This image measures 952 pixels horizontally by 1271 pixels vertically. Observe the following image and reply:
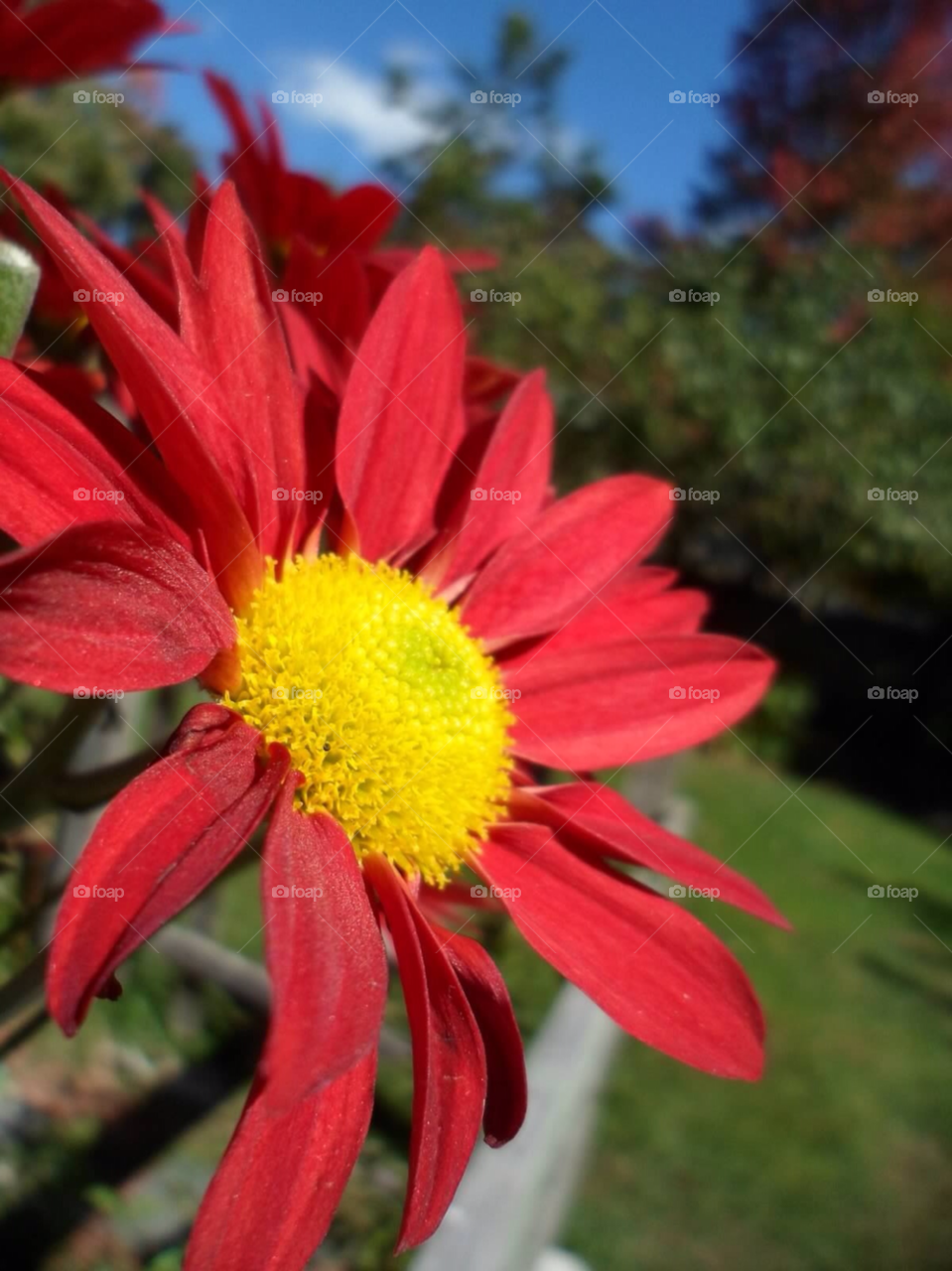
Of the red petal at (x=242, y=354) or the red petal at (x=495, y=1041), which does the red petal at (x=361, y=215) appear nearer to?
the red petal at (x=242, y=354)

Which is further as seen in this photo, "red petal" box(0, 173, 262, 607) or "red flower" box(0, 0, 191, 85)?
"red flower" box(0, 0, 191, 85)

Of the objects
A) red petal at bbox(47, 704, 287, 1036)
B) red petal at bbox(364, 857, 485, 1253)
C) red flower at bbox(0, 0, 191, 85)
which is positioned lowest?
red petal at bbox(364, 857, 485, 1253)

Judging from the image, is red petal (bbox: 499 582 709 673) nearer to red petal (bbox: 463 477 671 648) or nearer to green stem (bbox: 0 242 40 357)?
red petal (bbox: 463 477 671 648)

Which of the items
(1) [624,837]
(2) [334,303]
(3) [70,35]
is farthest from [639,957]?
(3) [70,35]

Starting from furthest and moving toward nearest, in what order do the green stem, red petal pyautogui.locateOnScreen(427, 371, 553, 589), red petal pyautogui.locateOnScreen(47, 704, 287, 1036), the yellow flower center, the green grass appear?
the green grass < red petal pyautogui.locateOnScreen(427, 371, 553, 589) < the yellow flower center < the green stem < red petal pyautogui.locateOnScreen(47, 704, 287, 1036)

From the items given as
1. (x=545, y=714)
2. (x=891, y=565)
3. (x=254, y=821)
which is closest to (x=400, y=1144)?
(x=545, y=714)

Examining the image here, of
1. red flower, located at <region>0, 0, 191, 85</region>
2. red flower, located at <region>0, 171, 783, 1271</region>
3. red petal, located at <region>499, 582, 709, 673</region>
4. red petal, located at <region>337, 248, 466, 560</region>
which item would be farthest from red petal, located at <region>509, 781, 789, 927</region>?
red flower, located at <region>0, 0, 191, 85</region>
